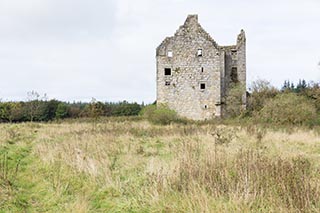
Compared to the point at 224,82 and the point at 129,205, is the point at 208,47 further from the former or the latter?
the point at 129,205

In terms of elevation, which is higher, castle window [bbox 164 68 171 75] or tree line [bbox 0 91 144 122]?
castle window [bbox 164 68 171 75]

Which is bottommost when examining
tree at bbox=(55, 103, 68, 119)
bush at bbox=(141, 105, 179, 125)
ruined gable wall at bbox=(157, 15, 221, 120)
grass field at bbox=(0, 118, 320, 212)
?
grass field at bbox=(0, 118, 320, 212)

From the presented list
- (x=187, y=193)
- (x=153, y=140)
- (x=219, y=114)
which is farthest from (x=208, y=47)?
(x=187, y=193)

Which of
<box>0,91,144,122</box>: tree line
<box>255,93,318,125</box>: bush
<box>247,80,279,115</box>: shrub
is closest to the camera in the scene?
<box>255,93,318,125</box>: bush

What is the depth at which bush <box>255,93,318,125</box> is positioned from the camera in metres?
28.7

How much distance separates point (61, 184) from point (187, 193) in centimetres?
318

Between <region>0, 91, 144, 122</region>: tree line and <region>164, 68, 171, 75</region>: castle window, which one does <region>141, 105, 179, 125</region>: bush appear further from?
<region>0, 91, 144, 122</region>: tree line

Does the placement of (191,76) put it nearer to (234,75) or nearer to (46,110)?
(234,75)

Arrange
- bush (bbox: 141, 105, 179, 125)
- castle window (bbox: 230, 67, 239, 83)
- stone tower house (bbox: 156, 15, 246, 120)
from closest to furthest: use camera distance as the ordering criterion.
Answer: bush (bbox: 141, 105, 179, 125) < stone tower house (bbox: 156, 15, 246, 120) < castle window (bbox: 230, 67, 239, 83)

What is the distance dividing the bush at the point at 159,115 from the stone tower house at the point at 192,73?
6.93 ft

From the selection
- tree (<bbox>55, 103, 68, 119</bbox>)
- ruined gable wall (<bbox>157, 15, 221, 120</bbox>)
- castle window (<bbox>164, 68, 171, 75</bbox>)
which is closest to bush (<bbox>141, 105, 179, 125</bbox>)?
ruined gable wall (<bbox>157, 15, 221, 120</bbox>)

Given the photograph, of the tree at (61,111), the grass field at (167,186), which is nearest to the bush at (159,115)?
the grass field at (167,186)

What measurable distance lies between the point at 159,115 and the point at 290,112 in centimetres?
1073

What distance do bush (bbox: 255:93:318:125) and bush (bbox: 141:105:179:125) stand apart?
8.00m
